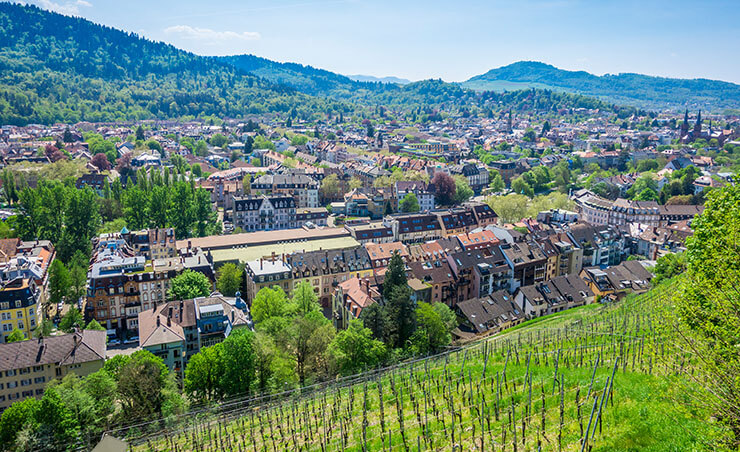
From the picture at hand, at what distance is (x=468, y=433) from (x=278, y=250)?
41421mm

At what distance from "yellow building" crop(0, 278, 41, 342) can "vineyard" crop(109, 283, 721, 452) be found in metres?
20.8

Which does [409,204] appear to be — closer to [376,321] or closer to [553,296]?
[553,296]

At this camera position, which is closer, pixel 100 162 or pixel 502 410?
pixel 502 410

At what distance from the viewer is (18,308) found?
134 feet

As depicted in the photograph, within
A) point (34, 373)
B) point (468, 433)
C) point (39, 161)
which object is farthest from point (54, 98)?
point (468, 433)

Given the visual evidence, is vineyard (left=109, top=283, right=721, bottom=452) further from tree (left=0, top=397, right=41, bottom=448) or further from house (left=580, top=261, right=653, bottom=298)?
house (left=580, top=261, right=653, bottom=298)

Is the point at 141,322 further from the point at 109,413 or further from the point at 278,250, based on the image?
the point at 278,250

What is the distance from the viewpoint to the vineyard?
13898mm

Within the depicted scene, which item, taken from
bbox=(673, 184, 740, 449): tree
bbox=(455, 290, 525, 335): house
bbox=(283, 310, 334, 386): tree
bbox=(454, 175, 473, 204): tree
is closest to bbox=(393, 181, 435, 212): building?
bbox=(454, 175, 473, 204): tree

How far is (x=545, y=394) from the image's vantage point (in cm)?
1816

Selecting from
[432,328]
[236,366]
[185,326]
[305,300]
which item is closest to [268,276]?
[305,300]

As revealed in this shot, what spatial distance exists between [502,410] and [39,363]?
1194 inches

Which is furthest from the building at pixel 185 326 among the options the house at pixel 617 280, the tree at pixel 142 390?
the house at pixel 617 280

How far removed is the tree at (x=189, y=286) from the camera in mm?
44969
